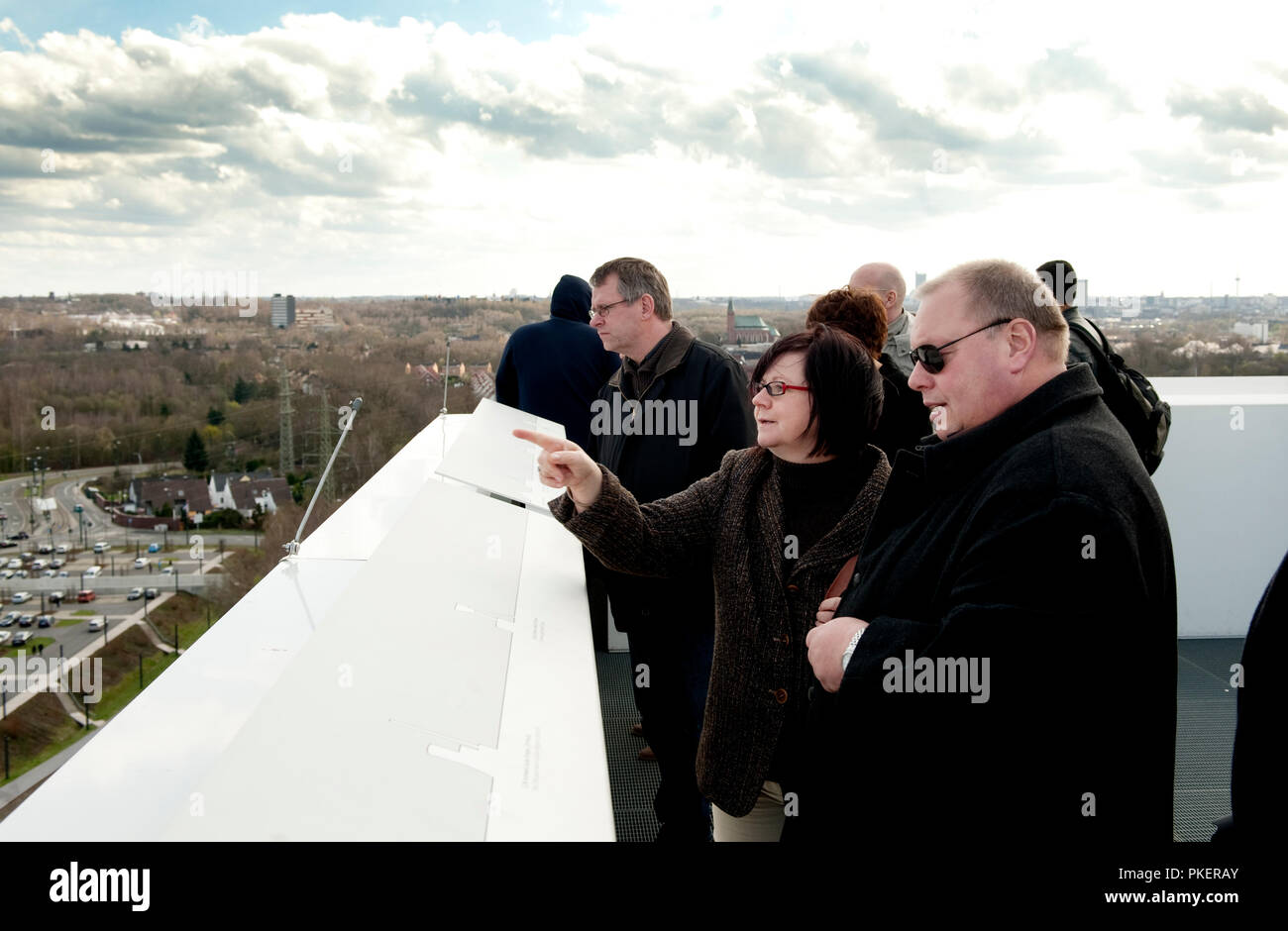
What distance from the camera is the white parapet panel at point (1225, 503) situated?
15.2 ft

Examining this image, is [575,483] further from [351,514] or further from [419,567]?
[351,514]

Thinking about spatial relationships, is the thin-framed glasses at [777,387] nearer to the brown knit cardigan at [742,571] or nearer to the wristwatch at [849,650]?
the brown knit cardigan at [742,571]

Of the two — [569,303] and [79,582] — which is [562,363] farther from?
[79,582]

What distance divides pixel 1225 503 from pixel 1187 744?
153cm

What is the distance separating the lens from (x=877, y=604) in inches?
52.9

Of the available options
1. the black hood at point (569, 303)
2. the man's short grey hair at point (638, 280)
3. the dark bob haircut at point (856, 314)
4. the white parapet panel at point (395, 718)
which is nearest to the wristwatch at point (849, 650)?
the white parapet panel at point (395, 718)

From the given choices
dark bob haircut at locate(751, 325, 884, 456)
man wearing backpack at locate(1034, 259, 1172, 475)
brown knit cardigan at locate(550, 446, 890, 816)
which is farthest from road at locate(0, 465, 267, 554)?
man wearing backpack at locate(1034, 259, 1172, 475)

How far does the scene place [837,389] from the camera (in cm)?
177

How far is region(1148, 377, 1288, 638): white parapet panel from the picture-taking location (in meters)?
4.62

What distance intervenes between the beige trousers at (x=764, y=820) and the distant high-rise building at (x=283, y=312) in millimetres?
3923

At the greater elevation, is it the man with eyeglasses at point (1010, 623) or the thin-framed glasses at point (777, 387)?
the thin-framed glasses at point (777, 387)

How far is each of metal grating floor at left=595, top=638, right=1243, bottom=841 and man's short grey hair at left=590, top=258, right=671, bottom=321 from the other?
1368 millimetres

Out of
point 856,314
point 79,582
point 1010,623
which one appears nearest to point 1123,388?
point 856,314

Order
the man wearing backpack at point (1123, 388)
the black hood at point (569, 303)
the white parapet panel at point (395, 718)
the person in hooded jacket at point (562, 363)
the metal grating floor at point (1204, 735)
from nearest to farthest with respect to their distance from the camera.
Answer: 1. the white parapet panel at point (395, 718)
2. the man wearing backpack at point (1123, 388)
3. the metal grating floor at point (1204, 735)
4. the person in hooded jacket at point (562, 363)
5. the black hood at point (569, 303)
